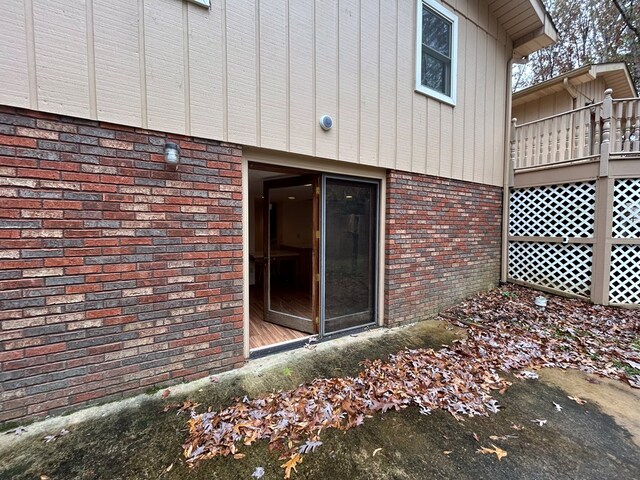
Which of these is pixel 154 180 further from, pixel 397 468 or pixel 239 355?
pixel 397 468

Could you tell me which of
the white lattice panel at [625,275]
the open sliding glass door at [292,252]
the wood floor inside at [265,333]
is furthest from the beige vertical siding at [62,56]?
the white lattice panel at [625,275]

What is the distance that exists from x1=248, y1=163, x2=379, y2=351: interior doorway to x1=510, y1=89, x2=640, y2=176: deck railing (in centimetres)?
423

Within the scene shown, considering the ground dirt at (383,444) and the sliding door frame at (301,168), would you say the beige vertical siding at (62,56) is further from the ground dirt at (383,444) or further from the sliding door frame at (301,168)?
the ground dirt at (383,444)

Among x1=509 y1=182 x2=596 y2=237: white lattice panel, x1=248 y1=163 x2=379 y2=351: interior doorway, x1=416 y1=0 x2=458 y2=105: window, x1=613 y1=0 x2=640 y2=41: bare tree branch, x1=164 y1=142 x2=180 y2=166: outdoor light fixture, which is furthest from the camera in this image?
x1=613 y1=0 x2=640 y2=41: bare tree branch

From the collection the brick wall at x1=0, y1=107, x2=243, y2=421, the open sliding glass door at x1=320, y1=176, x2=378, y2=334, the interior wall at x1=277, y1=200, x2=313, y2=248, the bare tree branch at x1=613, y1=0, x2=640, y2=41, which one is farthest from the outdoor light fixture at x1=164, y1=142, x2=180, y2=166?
the bare tree branch at x1=613, y1=0, x2=640, y2=41

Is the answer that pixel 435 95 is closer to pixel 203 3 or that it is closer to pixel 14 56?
pixel 203 3

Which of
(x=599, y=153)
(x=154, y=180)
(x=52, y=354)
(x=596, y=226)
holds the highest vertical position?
(x=599, y=153)

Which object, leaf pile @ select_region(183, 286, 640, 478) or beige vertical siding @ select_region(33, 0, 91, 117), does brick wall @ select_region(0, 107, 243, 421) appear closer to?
beige vertical siding @ select_region(33, 0, 91, 117)

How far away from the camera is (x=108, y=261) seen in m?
2.48

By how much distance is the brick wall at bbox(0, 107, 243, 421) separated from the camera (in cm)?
218

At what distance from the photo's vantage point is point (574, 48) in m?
11.9

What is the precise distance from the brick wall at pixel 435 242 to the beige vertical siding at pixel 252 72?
418mm

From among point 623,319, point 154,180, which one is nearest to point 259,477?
point 154,180

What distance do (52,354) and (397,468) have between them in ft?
9.01
